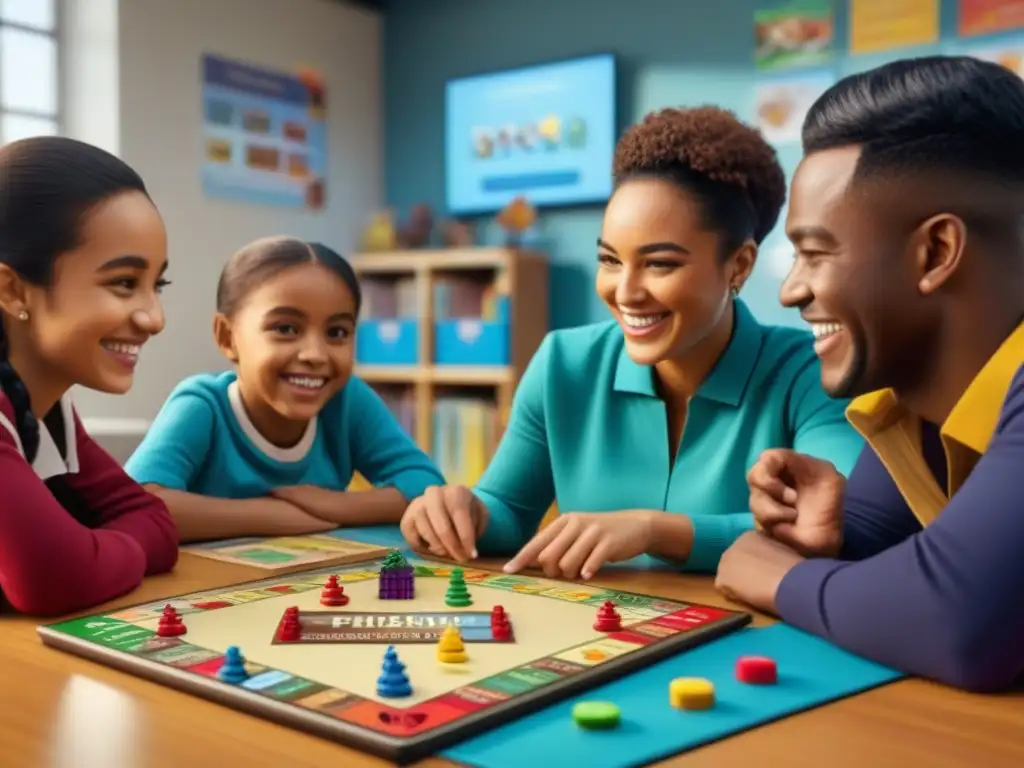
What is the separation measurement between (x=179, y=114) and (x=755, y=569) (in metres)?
3.39

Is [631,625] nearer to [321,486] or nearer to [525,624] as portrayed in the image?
[525,624]

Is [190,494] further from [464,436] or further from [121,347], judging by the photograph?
[464,436]

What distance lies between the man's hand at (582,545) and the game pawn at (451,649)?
304 millimetres

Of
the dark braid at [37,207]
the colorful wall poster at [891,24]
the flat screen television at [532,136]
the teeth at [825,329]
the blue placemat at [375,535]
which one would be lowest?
the blue placemat at [375,535]

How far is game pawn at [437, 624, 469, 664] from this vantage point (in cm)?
71

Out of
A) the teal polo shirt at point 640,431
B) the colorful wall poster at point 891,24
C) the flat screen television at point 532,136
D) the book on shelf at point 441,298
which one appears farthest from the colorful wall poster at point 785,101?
the teal polo shirt at point 640,431

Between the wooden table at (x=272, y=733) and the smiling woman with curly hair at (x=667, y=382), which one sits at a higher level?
the smiling woman with curly hair at (x=667, y=382)

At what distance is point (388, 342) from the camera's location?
4090mm

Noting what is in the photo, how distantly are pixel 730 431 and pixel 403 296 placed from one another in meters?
2.92

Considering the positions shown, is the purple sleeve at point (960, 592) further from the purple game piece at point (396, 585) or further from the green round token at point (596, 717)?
the purple game piece at point (396, 585)

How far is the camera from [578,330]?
4.79 ft

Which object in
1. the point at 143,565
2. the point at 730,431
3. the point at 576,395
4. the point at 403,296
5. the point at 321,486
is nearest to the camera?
the point at 143,565

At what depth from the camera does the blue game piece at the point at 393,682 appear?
641 mm

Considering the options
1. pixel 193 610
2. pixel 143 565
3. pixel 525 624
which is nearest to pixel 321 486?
pixel 143 565
